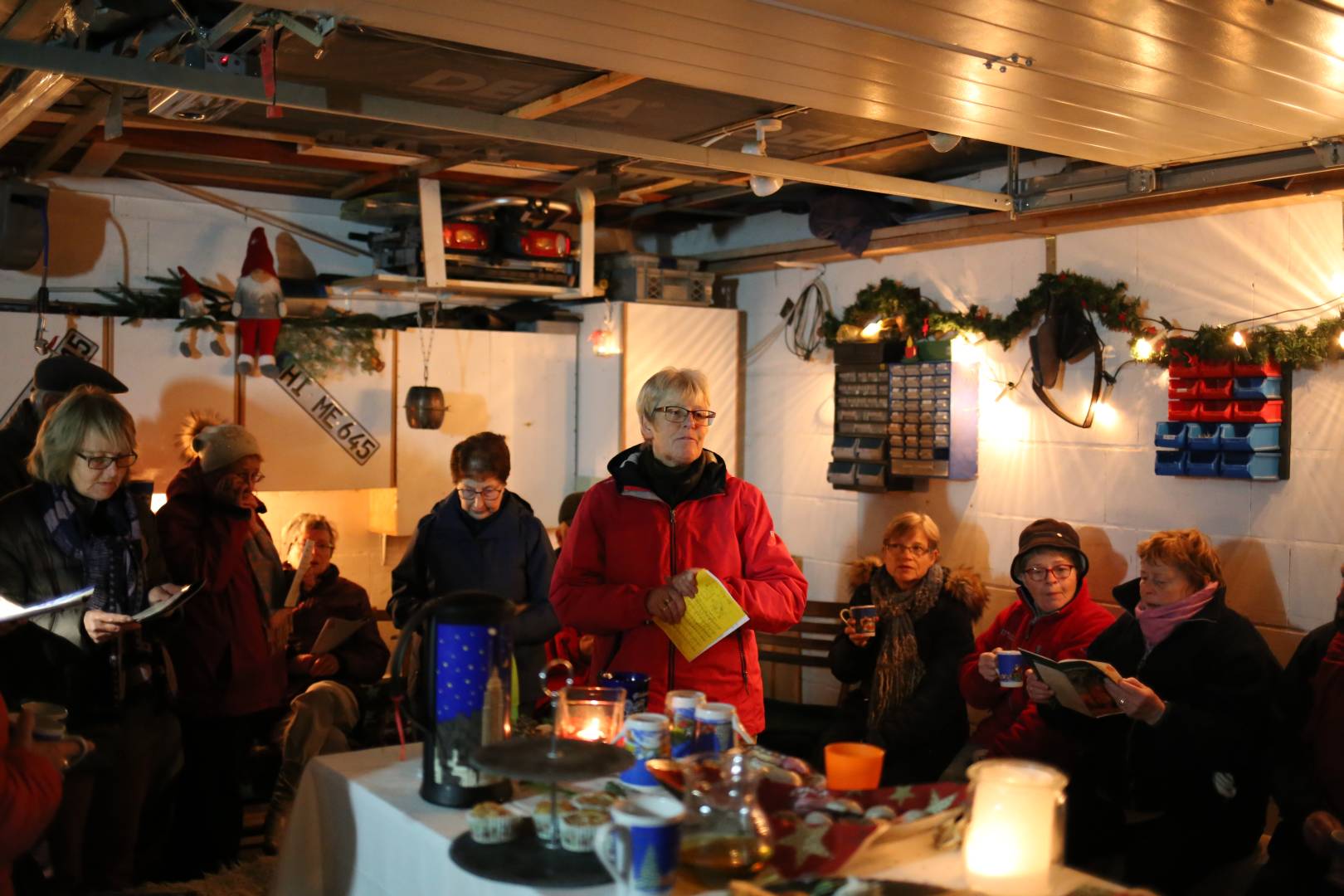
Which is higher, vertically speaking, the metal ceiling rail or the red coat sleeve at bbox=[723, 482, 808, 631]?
the metal ceiling rail

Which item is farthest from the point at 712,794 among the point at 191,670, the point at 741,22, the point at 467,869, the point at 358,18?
the point at 191,670

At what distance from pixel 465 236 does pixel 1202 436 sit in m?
3.01

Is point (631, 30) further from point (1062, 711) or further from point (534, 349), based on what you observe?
point (534, 349)

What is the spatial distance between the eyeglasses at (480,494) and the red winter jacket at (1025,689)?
5.16 ft

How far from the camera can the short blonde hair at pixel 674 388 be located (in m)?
2.84

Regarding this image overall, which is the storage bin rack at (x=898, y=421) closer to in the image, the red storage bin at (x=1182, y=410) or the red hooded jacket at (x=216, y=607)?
the red storage bin at (x=1182, y=410)

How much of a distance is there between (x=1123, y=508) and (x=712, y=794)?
3.15 meters

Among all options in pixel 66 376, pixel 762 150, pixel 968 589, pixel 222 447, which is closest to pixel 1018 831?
pixel 968 589

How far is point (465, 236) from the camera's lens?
5.25 m

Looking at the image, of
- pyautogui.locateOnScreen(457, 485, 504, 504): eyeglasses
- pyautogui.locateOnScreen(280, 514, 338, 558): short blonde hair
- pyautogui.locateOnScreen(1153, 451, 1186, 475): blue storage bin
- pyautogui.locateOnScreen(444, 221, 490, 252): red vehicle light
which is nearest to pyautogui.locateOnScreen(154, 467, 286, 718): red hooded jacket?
pyautogui.locateOnScreen(457, 485, 504, 504): eyeglasses

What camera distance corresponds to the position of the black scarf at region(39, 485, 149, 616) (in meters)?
3.02

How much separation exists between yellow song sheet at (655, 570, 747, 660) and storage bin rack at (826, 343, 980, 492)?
247cm

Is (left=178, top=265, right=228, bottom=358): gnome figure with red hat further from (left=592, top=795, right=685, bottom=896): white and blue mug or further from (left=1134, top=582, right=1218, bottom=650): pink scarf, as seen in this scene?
(left=592, top=795, right=685, bottom=896): white and blue mug

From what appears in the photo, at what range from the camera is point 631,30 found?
253cm
